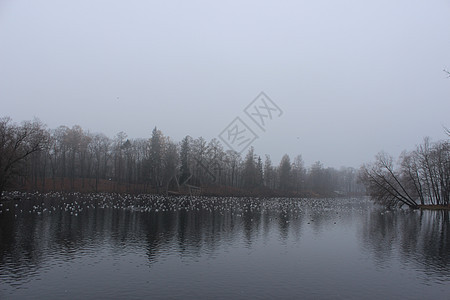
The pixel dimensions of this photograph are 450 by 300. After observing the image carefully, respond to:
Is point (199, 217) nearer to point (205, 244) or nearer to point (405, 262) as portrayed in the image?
point (205, 244)

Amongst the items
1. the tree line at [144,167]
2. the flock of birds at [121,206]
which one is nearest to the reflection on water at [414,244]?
the flock of birds at [121,206]

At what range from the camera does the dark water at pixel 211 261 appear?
14102 mm

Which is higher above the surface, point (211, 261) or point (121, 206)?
point (121, 206)

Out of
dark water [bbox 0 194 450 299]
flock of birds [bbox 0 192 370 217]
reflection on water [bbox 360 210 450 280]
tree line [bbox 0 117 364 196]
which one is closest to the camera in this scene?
dark water [bbox 0 194 450 299]

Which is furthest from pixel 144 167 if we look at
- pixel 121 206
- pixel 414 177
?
pixel 414 177

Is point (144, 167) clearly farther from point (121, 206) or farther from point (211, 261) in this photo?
point (211, 261)

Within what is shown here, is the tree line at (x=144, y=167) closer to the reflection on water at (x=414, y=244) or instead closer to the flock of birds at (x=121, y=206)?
the flock of birds at (x=121, y=206)

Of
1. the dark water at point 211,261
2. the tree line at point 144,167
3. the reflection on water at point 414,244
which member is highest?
the tree line at point 144,167

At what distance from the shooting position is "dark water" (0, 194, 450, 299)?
14.1 meters

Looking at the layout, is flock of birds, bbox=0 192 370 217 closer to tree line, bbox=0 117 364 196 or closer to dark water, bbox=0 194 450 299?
dark water, bbox=0 194 450 299

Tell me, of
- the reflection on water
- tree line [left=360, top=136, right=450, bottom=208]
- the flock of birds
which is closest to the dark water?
the reflection on water

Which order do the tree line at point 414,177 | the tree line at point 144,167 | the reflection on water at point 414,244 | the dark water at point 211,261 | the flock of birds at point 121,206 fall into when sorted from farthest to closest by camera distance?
the tree line at point 144,167
the tree line at point 414,177
the flock of birds at point 121,206
the reflection on water at point 414,244
the dark water at point 211,261

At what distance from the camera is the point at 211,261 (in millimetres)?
18719

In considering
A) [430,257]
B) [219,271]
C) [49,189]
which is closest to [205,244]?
[219,271]
